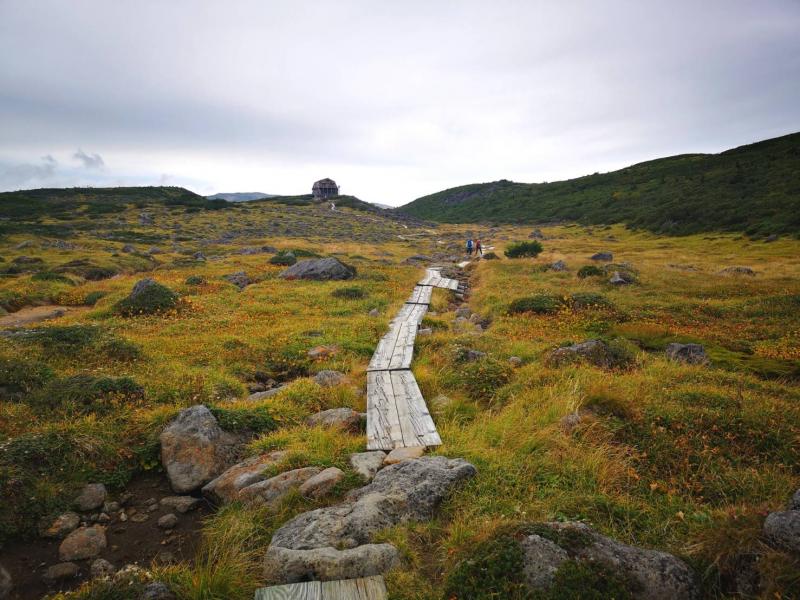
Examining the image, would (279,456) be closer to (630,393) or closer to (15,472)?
(15,472)

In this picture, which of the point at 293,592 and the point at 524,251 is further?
the point at 524,251

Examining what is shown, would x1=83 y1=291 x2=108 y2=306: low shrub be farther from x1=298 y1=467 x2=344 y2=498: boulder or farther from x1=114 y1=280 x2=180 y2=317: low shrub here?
x1=298 y1=467 x2=344 y2=498: boulder

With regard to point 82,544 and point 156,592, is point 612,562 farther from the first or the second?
point 82,544

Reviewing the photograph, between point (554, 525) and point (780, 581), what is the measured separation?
65.0 inches

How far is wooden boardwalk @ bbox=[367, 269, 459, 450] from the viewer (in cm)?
714

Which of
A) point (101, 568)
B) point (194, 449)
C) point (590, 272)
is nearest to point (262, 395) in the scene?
point (194, 449)

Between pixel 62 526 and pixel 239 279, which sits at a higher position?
pixel 239 279

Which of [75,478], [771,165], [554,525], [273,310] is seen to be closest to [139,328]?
[273,310]

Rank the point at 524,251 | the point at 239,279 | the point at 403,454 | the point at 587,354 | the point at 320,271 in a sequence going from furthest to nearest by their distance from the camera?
1. the point at 524,251
2. the point at 320,271
3. the point at 239,279
4. the point at 587,354
5. the point at 403,454

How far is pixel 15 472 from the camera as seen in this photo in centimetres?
564

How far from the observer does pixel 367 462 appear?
6.36 metres

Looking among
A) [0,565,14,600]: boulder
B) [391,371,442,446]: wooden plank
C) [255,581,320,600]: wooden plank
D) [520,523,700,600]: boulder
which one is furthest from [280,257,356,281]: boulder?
[520,523,700,600]: boulder

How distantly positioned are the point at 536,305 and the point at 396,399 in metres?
9.83

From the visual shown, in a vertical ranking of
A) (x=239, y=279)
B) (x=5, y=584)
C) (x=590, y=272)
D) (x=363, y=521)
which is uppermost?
(x=239, y=279)
